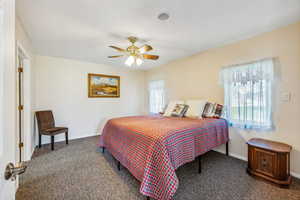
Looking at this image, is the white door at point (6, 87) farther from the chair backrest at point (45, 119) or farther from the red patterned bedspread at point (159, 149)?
the chair backrest at point (45, 119)

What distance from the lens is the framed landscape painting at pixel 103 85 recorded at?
4.06 m

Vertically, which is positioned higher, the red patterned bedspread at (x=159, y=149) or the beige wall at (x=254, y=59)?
the beige wall at (x=254, y=59)

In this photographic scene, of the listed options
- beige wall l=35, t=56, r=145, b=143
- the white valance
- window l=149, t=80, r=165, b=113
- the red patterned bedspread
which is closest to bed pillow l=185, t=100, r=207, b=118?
the red patterned bedspread

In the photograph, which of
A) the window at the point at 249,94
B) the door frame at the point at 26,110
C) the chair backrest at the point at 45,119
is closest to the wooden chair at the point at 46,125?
the chair backrest at the point at 45,119

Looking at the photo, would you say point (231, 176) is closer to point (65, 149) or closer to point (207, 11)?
point (207, 11)

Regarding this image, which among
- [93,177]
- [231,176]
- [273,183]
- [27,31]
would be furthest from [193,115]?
[27,31]

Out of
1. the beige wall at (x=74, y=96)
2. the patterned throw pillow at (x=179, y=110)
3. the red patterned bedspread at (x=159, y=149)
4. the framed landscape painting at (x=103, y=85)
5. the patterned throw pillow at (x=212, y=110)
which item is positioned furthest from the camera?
the framed landscape painting at (x=103, y=85)

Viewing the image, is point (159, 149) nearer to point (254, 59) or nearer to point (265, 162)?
point (265, 162)

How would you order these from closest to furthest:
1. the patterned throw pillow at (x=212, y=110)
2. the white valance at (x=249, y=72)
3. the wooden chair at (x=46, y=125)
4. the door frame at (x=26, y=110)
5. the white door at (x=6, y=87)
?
the white door at (x=6, y=87) < the white valance at (x=249, y=72) < the door frame at (x=26, y=110) < the patterned throw pillow at (x=212, y=110) < the wooden chair at (x=46, y=125)

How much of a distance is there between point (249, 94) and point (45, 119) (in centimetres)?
444

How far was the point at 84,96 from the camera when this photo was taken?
396 centimetres

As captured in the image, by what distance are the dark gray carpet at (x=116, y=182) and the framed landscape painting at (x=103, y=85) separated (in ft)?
6.98

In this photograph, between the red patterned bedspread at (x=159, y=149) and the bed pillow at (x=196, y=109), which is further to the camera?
the bed pillow at (x=196, y=109)

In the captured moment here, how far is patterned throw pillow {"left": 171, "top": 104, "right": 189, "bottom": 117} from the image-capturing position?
3.03 meters
